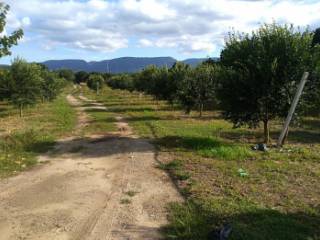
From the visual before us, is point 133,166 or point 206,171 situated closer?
point 206,171

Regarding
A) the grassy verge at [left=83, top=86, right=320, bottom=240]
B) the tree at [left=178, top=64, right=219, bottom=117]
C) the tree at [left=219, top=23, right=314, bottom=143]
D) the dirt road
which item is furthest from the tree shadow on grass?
the tree at [left=178, top=64, right=219, bottom=117]

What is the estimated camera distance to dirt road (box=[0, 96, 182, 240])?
24.5 feet

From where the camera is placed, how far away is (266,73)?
16.7 m

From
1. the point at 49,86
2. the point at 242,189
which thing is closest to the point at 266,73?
the point at 242,189

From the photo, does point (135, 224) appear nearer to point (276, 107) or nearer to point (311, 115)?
point (276, 107)

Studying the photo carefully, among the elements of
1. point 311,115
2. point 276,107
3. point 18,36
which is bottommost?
point 311,115

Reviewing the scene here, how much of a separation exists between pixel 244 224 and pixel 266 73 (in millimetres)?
10254

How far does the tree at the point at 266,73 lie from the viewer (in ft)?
54.6

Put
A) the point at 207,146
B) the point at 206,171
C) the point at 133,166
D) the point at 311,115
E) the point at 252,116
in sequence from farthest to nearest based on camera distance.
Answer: the point at 311,115 → the point at 252,116 → the point at 207,146 → the point at 133,166 → the point at 206,171

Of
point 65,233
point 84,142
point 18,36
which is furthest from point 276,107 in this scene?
point 65,233

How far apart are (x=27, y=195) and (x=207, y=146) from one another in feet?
25.4

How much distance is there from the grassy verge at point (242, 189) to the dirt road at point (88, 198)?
0.47 meters

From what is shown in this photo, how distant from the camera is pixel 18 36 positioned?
1688 cm

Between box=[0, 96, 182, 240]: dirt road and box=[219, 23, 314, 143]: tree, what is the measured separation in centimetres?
419
